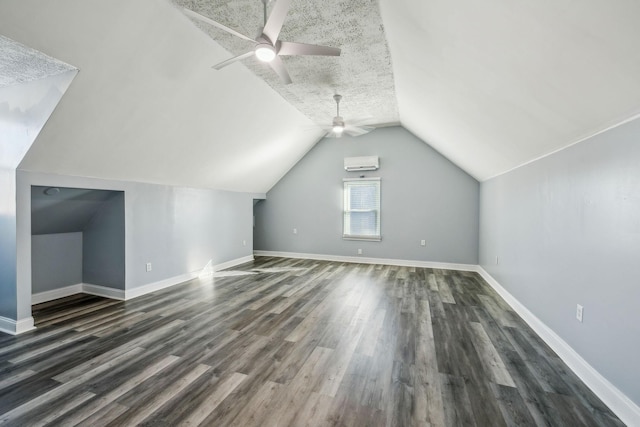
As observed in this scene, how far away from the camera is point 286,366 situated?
91.0 inches

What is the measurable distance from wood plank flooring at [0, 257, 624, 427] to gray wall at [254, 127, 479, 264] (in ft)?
7.11

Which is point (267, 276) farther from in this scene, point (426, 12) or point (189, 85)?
point (426, 12)

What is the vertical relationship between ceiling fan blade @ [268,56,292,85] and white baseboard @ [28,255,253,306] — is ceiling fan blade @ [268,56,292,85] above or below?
above

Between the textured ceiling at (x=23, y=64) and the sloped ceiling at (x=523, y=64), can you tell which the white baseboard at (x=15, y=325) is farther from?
the sloped ceiling at (x=523, y=64)

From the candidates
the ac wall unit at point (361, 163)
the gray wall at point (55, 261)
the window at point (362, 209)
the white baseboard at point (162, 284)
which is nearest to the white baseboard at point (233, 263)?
the white baseboard at point (162, 284)

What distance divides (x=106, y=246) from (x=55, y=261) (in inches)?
29.0

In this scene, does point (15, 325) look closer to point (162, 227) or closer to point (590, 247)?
point (162, 227)

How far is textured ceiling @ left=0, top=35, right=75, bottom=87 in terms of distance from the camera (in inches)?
82.5

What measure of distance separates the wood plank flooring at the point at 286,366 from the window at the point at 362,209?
8.70 feet

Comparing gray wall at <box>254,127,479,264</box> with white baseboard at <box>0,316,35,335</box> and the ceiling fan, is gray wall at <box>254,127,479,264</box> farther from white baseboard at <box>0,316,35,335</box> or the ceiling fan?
white baseboard at <box>0,316,35,335</box>

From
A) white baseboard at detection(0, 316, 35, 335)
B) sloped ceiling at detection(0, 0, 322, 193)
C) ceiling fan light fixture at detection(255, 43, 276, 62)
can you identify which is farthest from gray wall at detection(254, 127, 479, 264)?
white baseboard at detection(0, 316, 35, 335)

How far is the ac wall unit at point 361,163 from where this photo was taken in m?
6.29

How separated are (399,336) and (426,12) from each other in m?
2.82

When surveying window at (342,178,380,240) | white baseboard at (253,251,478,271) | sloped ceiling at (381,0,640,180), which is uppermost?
Result: sloped ceiling at (381,0,640,180)
